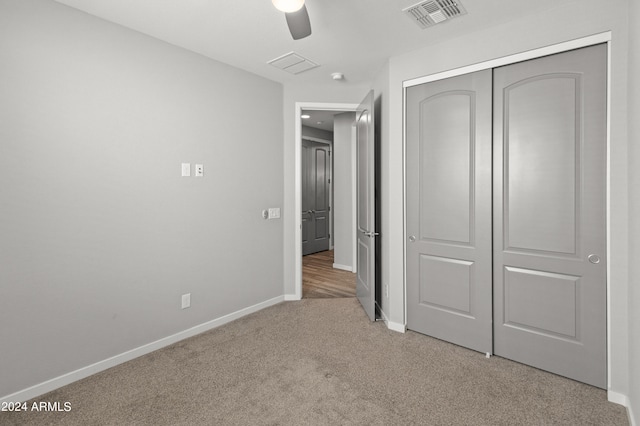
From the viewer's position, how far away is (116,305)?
2408 millimetres

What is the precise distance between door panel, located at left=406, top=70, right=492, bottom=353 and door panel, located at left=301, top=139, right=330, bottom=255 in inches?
149

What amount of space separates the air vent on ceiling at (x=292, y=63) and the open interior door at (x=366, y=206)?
26.0 inches

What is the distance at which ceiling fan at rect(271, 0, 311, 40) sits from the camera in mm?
1529

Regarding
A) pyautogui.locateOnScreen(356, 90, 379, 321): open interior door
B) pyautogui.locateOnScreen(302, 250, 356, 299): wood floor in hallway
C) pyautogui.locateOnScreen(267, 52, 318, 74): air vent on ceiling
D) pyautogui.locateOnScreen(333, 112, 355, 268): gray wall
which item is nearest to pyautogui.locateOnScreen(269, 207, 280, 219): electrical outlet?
pyautogui.locateOnScreen(356, 90, 379, 321): open interior door

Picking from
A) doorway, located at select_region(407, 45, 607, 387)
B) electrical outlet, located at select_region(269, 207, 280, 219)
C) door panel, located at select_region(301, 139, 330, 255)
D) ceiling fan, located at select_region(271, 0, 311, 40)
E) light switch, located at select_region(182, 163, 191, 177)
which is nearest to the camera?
ceiling fan, located at select_region(271, 0, 311, 40)

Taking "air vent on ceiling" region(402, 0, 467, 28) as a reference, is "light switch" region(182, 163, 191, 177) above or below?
below

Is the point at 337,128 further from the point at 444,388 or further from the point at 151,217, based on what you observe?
the point at 444,388

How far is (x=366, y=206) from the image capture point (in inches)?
130

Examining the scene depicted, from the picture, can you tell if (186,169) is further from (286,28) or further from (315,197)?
(315,197)

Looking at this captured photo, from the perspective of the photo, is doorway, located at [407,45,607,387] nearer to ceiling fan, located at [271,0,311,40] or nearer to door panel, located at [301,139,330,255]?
ceiling fan, located at [271,0,311,40]

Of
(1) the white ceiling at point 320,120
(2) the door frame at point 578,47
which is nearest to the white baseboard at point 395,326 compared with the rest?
(2) the door frame at point 578,47

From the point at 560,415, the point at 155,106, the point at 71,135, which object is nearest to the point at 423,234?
the point at 560,415

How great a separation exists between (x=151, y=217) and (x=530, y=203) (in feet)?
9.52

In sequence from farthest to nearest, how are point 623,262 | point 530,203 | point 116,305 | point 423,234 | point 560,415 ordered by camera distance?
point 423,234
point 116,305
point 530,203
point 623,262
point 560,415
